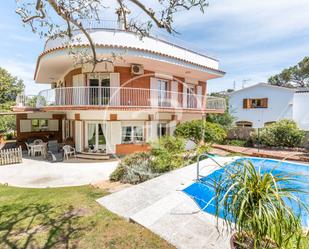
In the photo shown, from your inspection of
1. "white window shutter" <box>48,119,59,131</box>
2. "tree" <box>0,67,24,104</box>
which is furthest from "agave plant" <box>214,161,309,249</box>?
"tree" <box>0,67,24,104</box>

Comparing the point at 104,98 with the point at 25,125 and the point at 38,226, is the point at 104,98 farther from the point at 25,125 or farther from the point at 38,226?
the point at 25,125

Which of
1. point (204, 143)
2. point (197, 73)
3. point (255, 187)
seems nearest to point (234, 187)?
point (255, 187)

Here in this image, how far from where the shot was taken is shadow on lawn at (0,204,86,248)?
4.70m

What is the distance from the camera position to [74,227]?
532 centimetres

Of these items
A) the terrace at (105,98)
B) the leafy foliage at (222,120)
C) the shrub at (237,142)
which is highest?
the terrace at (105,98)

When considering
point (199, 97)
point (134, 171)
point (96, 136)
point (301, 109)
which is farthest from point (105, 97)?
point (301, 109)

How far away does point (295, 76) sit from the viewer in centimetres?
4747

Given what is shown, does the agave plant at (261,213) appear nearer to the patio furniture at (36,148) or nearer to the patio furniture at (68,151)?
the patio furniture at (68,151)

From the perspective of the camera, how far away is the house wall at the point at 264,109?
25.9 metres

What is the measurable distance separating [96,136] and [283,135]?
53.7 feet

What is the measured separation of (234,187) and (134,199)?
4221 millimetres

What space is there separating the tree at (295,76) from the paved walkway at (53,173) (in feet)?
142

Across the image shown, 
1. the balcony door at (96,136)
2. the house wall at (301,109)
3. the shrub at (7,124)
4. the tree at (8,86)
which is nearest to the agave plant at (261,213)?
the balcony door at (96,136)

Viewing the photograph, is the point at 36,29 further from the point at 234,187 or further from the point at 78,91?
the point at 78,91
